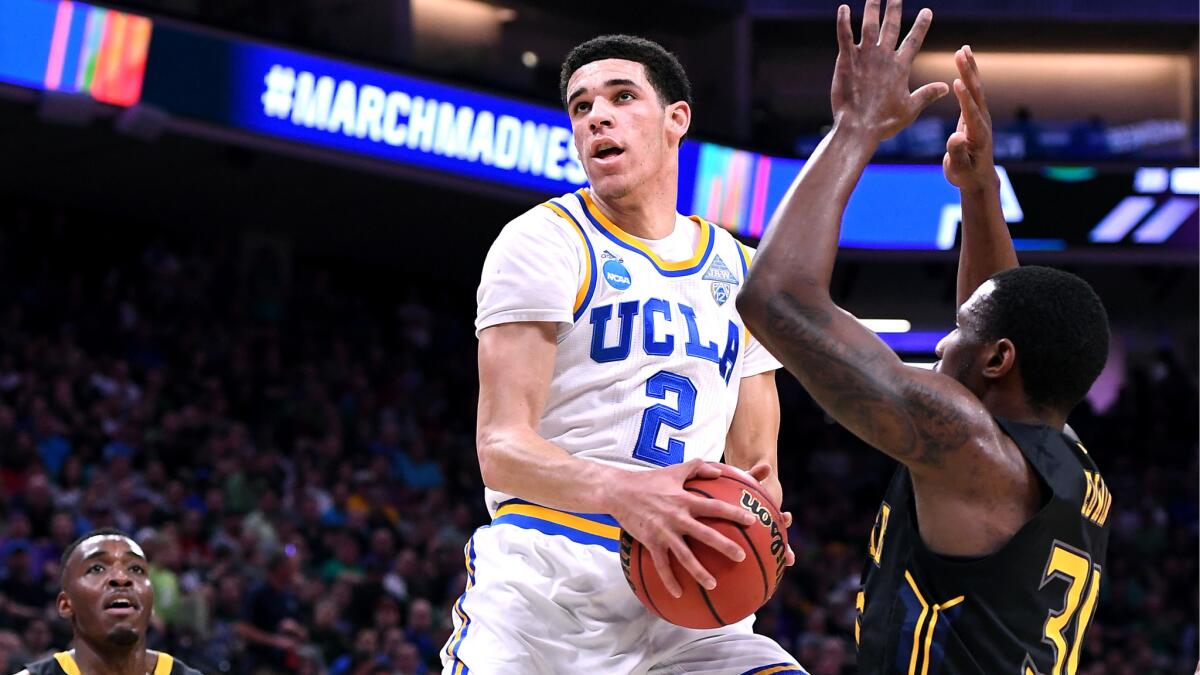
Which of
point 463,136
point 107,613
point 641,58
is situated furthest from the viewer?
point 463,136

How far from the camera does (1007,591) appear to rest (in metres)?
2.95

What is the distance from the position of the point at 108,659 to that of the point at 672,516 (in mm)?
3541

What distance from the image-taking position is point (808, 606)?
1347cm

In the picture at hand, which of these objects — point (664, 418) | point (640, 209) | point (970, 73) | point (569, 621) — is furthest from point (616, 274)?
point (970, 73)

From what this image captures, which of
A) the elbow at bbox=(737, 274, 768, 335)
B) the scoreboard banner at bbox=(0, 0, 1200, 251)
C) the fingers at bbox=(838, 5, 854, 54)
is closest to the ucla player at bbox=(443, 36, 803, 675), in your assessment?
the elbow at bbox=(737, 274, 768, 335)

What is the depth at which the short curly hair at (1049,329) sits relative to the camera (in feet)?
9.78

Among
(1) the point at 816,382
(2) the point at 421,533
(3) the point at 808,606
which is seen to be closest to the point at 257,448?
(2) the point at 421,533

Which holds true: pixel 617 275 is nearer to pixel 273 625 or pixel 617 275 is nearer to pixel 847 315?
pixel 847 315

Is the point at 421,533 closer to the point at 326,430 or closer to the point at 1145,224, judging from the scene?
the point at 326,430

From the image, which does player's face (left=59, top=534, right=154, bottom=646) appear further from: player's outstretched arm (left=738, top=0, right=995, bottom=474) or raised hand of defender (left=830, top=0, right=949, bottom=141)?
raised hand of defender (left=830, top=0, right=949, bottom=141)

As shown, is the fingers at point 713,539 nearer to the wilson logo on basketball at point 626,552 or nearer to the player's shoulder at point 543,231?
the wilson logo on basketball at point 626,552

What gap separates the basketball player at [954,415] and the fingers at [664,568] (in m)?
0.40

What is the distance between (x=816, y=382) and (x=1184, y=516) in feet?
49.6

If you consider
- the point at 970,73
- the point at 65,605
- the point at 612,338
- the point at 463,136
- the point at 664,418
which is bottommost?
the point at 65,605
